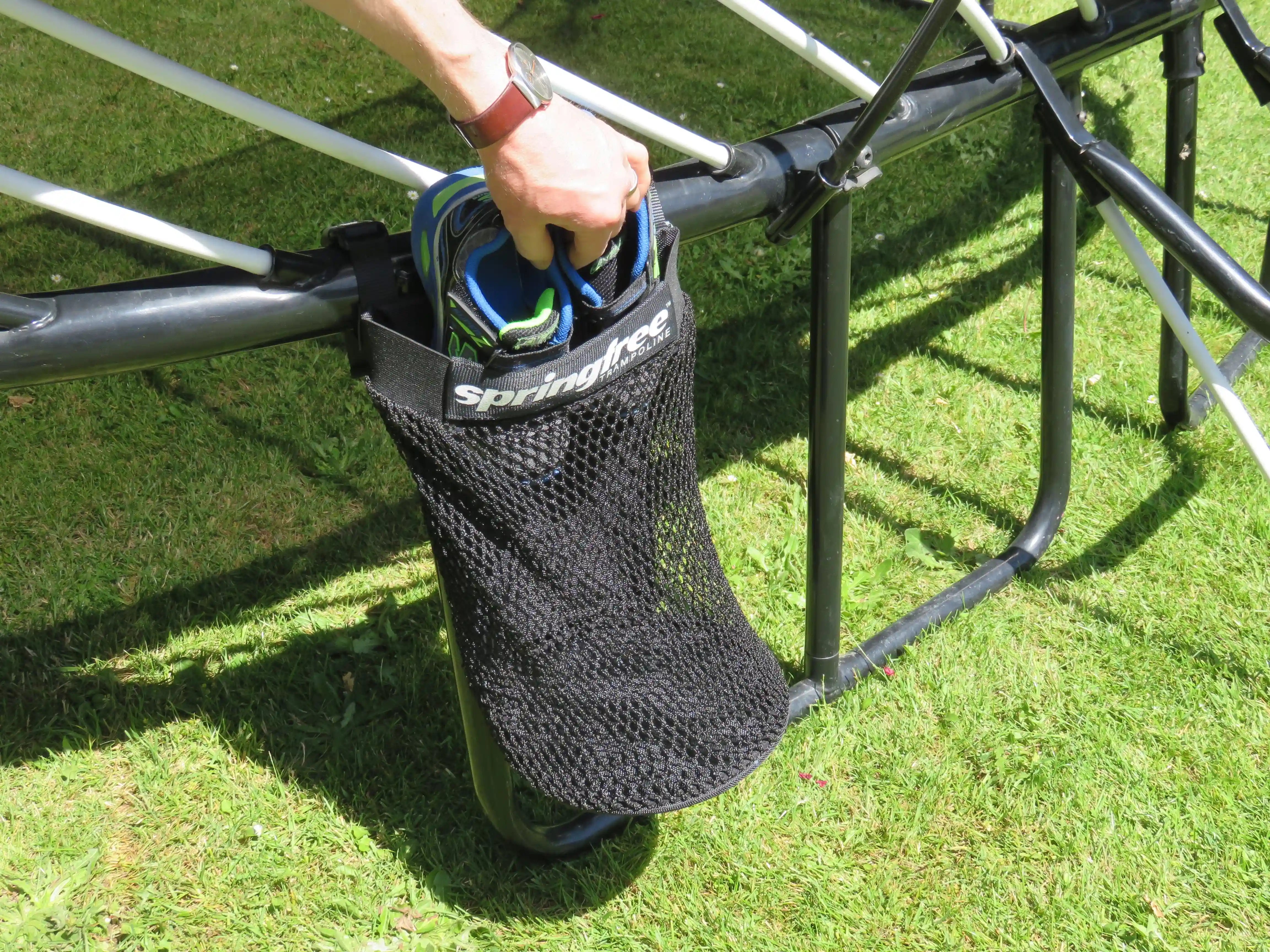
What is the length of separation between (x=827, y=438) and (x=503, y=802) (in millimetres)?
789

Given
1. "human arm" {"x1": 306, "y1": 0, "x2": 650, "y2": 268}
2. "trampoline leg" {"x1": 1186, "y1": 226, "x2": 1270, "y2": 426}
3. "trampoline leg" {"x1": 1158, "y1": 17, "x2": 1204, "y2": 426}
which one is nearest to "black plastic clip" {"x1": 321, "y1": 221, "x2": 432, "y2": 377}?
"human arm" {"x1": 306, "y1": 0, "x2": 650, "y2": 268}

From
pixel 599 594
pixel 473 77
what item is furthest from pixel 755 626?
pixel 473 77

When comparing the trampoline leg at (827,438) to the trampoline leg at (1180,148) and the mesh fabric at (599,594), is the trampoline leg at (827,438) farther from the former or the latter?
the trampoline leg at (1180,148)

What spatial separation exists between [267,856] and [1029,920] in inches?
50.2

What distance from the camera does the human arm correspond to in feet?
3.36

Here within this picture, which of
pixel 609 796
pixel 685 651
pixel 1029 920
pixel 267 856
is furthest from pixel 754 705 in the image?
pixel 267 856

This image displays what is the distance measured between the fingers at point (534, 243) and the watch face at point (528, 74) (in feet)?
0.40

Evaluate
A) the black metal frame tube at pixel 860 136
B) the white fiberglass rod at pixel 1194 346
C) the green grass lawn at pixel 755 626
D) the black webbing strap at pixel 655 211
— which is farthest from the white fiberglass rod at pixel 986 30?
the green grass lawn at pixel 755 626

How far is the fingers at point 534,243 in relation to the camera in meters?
1.13

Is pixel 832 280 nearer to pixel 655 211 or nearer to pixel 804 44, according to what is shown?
pixel 804 44

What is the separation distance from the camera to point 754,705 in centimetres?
154

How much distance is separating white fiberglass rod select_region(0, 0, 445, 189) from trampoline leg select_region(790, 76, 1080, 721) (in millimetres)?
894

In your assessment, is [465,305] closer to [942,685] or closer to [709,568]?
[709,568]

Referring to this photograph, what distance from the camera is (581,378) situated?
48.8 inches
